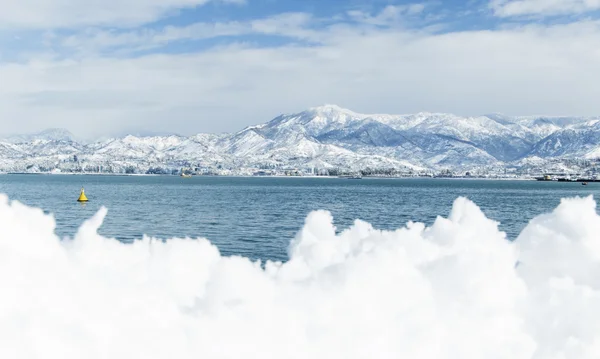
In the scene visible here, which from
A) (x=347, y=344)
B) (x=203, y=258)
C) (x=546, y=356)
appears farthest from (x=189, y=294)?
(x=546, y=356)

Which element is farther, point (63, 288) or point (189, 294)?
point (189, 294)

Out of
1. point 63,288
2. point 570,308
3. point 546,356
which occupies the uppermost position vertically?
point 63,288

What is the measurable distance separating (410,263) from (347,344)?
9.45 ft

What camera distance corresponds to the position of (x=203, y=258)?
14383 millimetres

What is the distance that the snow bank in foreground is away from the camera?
1138 centimetres

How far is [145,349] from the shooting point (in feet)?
36.8

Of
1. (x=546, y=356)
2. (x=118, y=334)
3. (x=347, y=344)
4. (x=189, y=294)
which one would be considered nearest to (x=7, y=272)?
(x=118, y=334)

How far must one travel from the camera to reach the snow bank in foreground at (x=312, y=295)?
11.4 m

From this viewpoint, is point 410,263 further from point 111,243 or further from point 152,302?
point 111,243

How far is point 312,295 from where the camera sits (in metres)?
12.7

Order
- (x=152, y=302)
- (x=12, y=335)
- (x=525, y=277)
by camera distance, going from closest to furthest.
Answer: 1. (x=12, y=335)
2. (x=152, y=302)
3. (x=525, y=277)

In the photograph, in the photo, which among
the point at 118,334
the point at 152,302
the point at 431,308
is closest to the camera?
the point at 118,334

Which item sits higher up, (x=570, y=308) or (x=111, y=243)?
(x=111, y=243)

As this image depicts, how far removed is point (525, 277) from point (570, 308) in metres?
1.67
